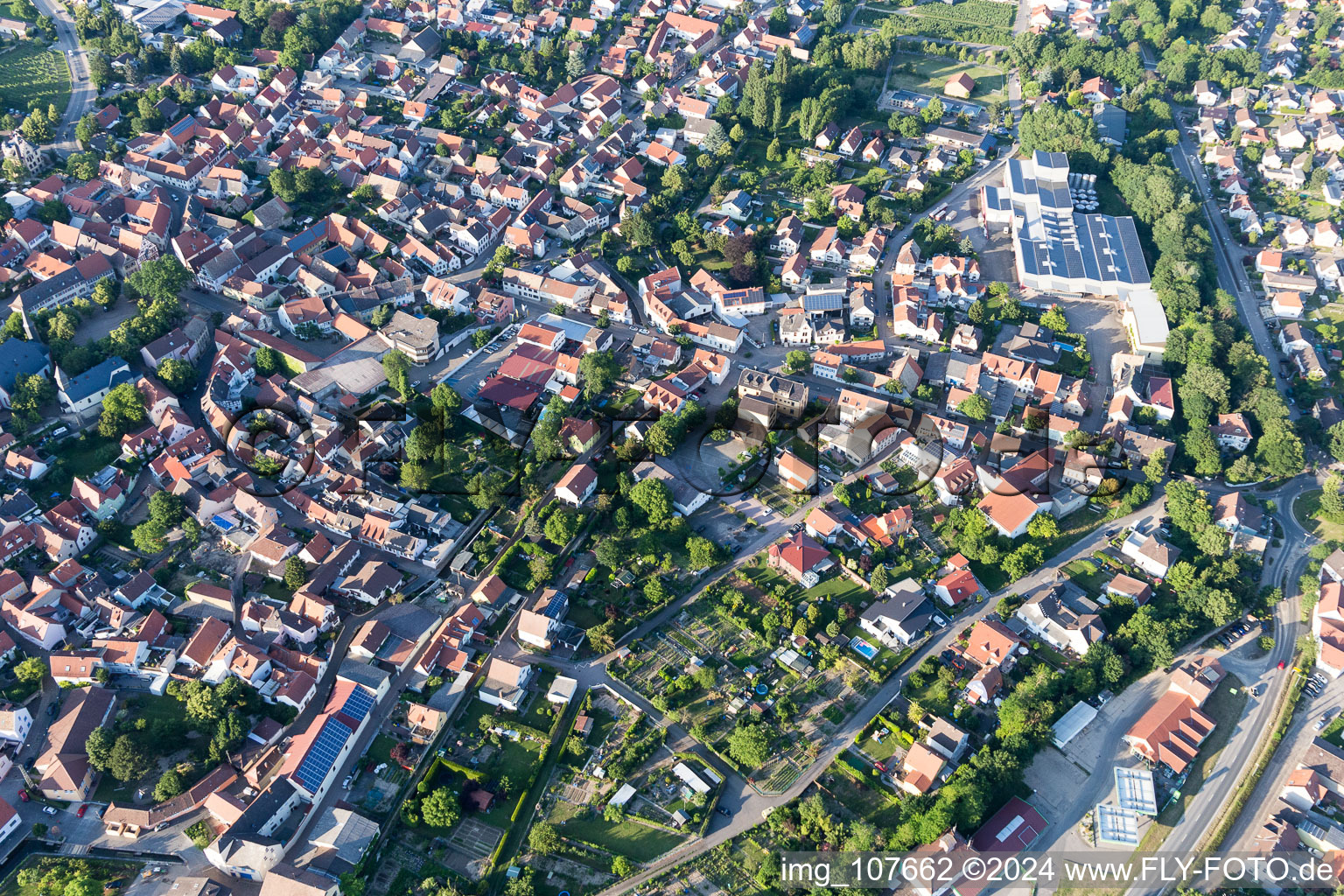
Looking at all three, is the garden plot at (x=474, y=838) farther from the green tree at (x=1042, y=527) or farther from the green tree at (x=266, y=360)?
the green tree at (x=266, y=360)

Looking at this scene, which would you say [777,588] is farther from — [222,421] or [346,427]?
[222,421]

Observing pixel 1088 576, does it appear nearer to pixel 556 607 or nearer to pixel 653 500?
pixel 653 500

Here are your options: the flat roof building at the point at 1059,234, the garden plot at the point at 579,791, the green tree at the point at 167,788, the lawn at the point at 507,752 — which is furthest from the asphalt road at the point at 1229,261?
the green tree at the point at 167,788

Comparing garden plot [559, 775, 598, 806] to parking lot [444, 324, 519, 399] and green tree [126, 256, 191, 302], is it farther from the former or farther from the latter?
green tree [126, 256, 191, 302]

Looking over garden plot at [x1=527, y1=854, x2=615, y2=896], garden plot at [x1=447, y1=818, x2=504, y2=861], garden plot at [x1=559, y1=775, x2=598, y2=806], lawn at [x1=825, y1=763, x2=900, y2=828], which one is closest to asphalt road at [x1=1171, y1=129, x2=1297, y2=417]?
lawn at [x1=825, y1=763, x2=900, y2=828]

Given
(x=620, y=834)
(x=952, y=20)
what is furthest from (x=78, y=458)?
(x=952, y=20)

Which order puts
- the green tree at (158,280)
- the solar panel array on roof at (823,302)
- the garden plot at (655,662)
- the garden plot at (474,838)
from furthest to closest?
the solar panel array on roof at (823,302), the green tree at (158,280), the garden plot at (655,662), the garden plot at (474,838)
